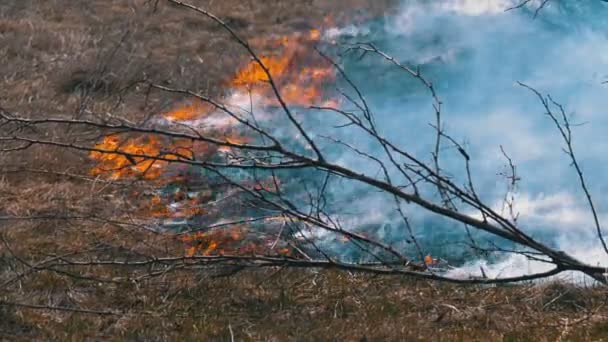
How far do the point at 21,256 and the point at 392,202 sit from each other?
2507 millimetres

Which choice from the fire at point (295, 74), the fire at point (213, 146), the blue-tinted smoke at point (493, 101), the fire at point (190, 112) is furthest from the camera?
the fire at point (295, 74)

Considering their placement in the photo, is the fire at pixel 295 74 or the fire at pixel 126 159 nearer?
the fire at pixel 126 159

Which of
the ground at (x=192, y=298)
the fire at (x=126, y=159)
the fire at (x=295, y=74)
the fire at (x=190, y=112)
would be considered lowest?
the ground at (x=192, y=298)

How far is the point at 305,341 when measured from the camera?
4.50 metres

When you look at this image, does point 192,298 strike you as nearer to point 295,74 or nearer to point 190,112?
point 190,112

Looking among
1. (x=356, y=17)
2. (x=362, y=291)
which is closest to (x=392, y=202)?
(x=362, y=291)

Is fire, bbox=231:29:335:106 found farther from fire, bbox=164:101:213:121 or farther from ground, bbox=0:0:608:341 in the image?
ground, bbox=0:0:608:341

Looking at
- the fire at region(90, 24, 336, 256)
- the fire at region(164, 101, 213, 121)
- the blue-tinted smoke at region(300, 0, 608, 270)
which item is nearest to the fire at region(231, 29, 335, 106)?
the fire at region(90, 24, 336, 256)

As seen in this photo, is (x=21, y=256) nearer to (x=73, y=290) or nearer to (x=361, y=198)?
(x=73, y=290)

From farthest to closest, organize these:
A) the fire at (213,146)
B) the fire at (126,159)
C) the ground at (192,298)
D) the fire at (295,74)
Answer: the fire at (295,74), the fire at (126,159), the fire at (213,146), the ground at (192,298)

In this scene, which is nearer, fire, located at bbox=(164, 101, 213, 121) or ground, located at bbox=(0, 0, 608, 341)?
ground, located at bbox=(0, 0, 608, 341)

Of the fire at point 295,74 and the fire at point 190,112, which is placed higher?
the fire at point 295,74

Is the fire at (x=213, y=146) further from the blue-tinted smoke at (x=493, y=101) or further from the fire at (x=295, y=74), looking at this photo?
the blue-tinted smoke at (x=493, y=101)

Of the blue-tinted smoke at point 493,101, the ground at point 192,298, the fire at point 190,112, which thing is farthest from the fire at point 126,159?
the blue-tinted smoke at point 493,101
